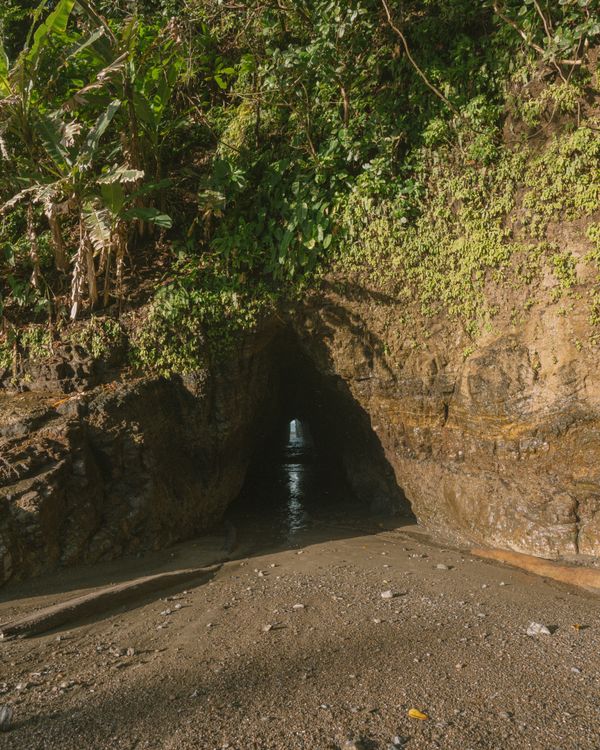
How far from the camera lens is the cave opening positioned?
738 cm

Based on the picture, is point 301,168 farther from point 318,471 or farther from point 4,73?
point 318,471

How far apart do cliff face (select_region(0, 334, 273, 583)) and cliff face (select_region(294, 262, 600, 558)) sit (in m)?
1.29

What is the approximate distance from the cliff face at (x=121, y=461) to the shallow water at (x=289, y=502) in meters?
0.67

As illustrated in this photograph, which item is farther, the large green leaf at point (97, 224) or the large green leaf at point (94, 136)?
the large green leaf at point (94, 136)

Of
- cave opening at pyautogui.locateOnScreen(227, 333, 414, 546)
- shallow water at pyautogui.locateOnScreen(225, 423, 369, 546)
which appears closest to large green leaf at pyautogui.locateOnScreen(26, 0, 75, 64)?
cave opening at pyautogui.locateOnScreen(227, 333, 414, 546)

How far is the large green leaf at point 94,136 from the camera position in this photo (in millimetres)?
5922

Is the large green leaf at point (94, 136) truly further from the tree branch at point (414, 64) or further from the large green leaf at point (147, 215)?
the tree branch at point (414, 64)

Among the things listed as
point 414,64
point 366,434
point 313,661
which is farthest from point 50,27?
point 313,661

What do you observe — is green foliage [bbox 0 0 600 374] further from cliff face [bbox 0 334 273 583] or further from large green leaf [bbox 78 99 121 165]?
cliff face [bbox 0 334 273 583]

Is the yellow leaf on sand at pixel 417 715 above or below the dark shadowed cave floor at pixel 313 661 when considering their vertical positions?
above

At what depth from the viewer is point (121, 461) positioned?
19.6 ft

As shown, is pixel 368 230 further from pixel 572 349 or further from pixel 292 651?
pixel 292 651

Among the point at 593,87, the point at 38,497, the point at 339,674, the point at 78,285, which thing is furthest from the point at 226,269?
the point at 339,674

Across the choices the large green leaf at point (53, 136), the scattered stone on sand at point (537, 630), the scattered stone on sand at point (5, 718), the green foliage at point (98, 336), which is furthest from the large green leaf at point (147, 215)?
the scattered stone on sand at point (537, 630)
